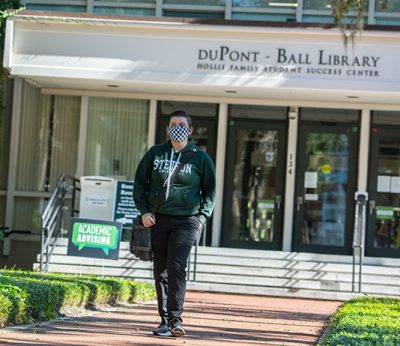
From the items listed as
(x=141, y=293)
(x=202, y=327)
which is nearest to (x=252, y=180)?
(x=141, y=293)

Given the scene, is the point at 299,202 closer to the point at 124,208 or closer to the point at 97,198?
the point at 124,208

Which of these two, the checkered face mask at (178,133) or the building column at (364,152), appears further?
the building column at (364,152)

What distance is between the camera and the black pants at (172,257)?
7535 millimetres

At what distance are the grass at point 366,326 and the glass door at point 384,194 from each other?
17.0ft

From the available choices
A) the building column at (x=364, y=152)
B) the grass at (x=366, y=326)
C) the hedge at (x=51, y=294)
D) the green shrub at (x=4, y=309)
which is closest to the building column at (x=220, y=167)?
the building column at (x=364, y=152)

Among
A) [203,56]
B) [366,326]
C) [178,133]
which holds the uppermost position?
[203,56]

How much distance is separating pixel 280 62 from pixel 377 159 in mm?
2992

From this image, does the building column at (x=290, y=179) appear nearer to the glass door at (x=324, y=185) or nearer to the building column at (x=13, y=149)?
the glass door at (x=324, y=185)

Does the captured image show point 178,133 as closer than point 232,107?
Yes

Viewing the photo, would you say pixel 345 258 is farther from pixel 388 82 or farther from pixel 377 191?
pixel 388 82

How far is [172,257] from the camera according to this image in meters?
7.57

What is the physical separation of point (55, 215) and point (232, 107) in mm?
3846

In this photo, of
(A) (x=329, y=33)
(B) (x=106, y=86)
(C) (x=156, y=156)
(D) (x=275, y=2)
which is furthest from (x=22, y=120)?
(C) (x=156, y=156)

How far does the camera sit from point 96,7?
53.7ft
